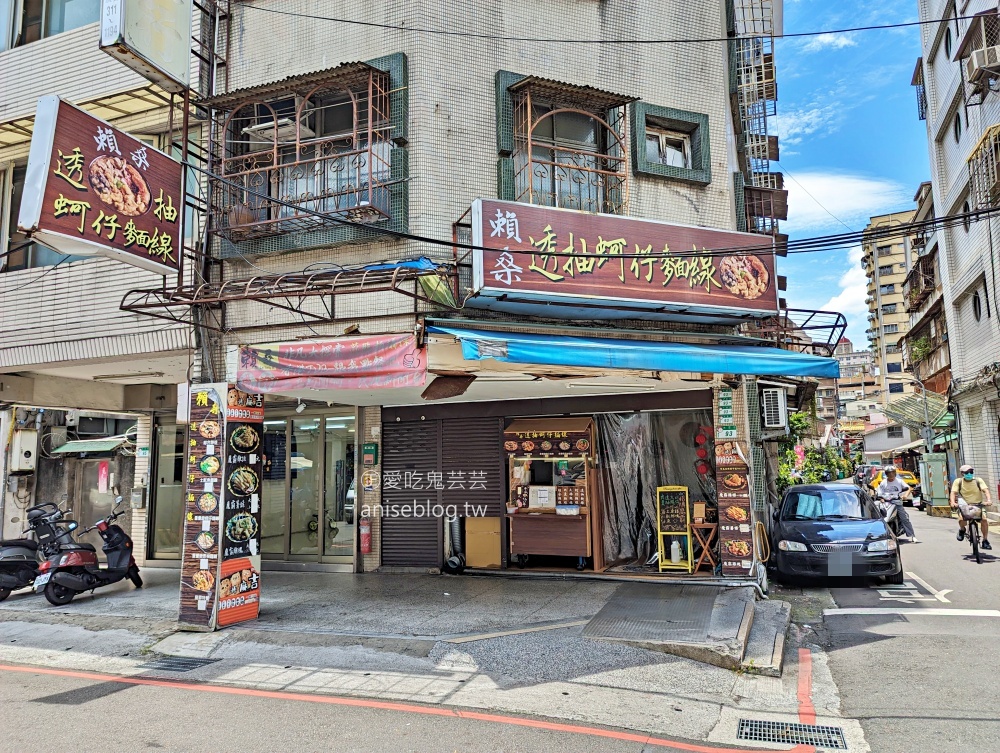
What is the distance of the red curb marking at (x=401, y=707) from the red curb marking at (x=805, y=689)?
4cm

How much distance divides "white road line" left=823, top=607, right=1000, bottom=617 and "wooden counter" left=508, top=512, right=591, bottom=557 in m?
3.54

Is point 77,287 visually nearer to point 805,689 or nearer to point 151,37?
point 151,37

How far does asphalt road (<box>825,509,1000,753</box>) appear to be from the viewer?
5199 millimetres

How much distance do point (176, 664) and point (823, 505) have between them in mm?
10072

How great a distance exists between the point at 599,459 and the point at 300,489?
5.37 m

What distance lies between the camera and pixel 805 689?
629 cm

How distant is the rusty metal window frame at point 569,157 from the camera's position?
10320 millimetres

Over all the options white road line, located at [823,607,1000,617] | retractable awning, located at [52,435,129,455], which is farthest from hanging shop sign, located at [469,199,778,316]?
retractable awning, located at [52,435,129,455]

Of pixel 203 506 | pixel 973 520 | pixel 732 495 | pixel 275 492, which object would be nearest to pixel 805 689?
pixel 732 495

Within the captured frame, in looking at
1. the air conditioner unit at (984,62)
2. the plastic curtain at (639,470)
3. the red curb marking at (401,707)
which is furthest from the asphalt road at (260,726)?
the air conditioner unit at (984,62)

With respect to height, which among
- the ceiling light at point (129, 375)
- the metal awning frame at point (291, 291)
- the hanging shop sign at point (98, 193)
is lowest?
the ceiling light at point (129, 375)

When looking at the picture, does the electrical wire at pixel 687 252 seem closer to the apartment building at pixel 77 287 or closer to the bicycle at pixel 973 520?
the apartment building at pixel 77 287

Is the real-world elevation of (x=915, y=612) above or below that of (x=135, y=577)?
below

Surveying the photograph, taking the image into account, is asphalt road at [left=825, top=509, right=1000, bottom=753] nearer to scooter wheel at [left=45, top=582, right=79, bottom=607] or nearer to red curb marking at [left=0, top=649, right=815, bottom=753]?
red curb marking at [left=0, top=649, right=815, bottom=753]
